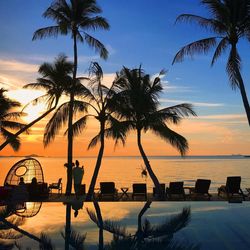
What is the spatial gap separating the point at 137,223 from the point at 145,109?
920 centimetres

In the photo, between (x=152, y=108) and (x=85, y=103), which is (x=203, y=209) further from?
(x=85, y=103)

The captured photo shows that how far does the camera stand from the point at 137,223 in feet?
42.4

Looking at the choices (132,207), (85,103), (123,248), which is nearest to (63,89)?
(85,103)

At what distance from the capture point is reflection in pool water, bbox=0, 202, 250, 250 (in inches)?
395

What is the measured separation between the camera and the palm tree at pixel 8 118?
1180 inches

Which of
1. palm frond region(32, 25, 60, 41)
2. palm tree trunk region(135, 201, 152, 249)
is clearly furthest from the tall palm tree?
palm tree trunk region(135, 201, 152, 249)

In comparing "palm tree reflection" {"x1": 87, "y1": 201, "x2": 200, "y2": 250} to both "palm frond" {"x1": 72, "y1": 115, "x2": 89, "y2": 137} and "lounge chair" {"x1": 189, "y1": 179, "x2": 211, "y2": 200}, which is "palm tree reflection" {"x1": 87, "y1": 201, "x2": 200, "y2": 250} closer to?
"lounge chair" {"x1": 189, "y1": 179, "x2": 211, "y2": 200}

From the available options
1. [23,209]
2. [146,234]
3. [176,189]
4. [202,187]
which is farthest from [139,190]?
[146,234]

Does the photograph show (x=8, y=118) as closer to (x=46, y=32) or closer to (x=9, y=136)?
(x=9, y=136)

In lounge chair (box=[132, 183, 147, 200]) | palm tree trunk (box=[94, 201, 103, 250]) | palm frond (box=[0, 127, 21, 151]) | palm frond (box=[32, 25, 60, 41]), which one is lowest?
palm tree trunk (box=[94, 201, 103, 250])

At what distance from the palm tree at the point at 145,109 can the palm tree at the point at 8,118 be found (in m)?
11.9

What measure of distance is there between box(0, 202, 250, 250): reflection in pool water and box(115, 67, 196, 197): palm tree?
4222 millimetres

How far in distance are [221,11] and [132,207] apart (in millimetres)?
10150

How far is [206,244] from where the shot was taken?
960 cm
